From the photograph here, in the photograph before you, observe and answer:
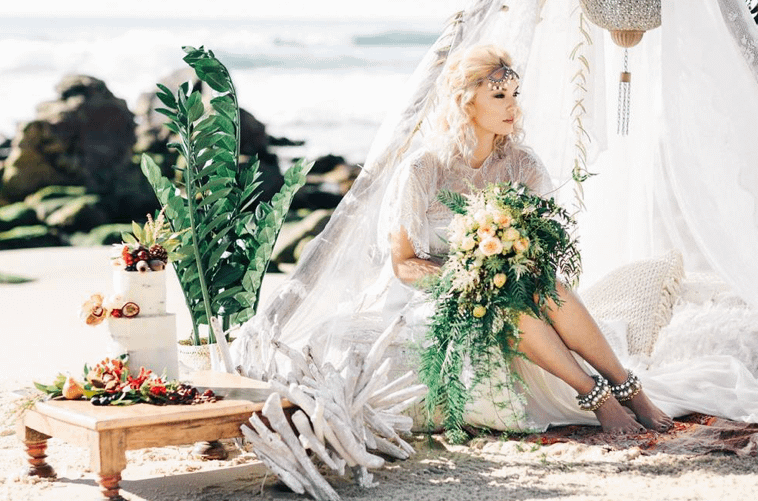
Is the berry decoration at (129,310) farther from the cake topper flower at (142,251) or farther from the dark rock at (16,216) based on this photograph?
the dark rock at (16,216)

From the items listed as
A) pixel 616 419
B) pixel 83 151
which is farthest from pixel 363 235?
pixel 83 151

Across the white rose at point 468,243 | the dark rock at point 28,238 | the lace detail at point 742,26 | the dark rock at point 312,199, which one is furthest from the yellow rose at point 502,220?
the dark rock at point 28,238

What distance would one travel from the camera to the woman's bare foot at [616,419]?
3.80 meters

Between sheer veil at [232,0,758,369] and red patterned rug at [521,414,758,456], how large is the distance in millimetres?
759

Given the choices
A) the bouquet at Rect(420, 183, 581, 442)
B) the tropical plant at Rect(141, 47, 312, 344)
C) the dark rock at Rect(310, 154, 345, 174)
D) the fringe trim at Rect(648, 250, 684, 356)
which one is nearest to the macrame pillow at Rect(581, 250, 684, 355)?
the fringe trim at Rect(648, 250, 684, 356)

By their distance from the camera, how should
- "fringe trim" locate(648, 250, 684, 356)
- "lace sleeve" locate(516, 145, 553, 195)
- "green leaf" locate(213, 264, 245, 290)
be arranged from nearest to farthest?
1. "lace sleeve" locate(516, 145, 553, 195)
2. "fringe trim" locate(648, 250, 684, 356)
3. "green leaf" locate(213, 264, 245, 290)

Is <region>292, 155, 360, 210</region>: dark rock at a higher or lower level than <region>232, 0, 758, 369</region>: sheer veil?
higher

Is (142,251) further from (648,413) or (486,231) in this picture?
(648,413)

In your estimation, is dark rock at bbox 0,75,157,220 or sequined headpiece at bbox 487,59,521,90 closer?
sequined headpiece at bbox 487,59,521,90

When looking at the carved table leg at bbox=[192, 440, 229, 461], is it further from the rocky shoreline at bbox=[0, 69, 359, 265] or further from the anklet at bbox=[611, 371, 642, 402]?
the rocky shoreline at bbox=[0, 69, 359, 265]

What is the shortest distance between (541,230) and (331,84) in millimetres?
12054

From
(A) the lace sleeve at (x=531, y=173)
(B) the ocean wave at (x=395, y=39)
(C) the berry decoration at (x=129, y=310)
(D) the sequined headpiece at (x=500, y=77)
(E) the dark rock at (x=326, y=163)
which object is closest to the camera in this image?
(C) the berry decoration at (x=129, y=310)

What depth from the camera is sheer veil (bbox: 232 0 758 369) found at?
4.32 m

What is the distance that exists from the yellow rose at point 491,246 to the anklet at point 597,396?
639 mm
